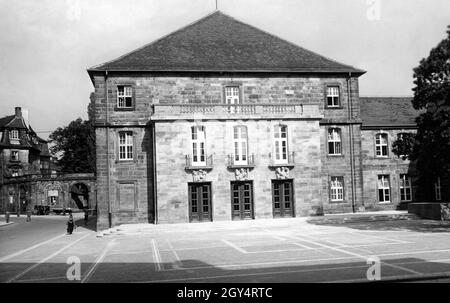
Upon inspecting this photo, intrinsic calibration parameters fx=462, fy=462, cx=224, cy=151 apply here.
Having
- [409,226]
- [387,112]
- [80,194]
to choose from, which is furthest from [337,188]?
[80,194]

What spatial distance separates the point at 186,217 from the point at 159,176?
9.83 ft

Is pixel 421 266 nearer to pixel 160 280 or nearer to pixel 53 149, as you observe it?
pixel 160 280

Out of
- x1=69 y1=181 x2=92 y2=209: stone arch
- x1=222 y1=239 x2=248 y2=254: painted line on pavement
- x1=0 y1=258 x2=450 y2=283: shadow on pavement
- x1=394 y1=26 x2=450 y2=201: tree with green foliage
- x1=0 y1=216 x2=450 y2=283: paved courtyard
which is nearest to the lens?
x1=0 y1=258 x2=450 y2=283: shadow on pavement

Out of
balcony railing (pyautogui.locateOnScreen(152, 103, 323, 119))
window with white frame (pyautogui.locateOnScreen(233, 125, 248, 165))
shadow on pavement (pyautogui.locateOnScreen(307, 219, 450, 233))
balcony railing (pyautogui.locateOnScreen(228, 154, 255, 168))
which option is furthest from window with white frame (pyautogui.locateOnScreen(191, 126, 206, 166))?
shadow on pavement (pyautogui.locateOnScreen(307, 219, 450, 233))

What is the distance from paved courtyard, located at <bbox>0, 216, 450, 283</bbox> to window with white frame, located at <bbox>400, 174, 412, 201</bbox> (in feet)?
38.2

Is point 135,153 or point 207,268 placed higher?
point 135,153

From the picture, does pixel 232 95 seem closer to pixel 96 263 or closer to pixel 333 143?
pixel 333 143

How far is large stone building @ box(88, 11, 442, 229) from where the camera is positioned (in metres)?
28.5

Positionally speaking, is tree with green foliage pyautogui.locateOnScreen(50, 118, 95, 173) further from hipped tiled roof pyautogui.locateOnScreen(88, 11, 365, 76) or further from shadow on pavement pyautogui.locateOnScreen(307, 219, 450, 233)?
shadow on pavement pyautogui.locateOnScreen(307, 219, 450, 233)

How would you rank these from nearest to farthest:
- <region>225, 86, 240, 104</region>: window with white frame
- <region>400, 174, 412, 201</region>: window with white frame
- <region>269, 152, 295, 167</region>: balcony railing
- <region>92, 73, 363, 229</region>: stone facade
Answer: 1. <region>92, 73, 363, 229</region>: stone facade
2. <region>269, 152, 295, 167</region>: balcony railing
3. <region>225, 86, 240, 104</region>: window with white frame
4. <region>400, 174, 412, 201</region>: window with white frame

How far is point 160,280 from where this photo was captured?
10883 mm

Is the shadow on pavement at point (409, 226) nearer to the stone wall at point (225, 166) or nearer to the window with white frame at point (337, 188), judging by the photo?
the stone wall at point (225, 166)

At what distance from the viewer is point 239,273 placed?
11.4m
